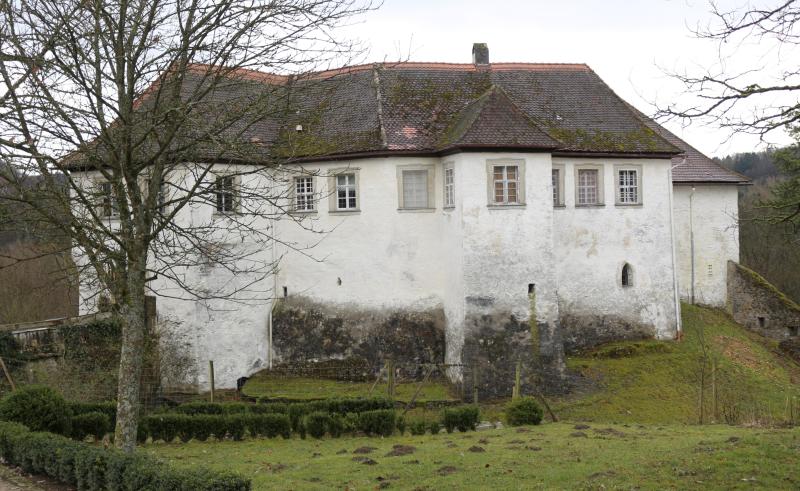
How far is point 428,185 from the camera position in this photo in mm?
23406

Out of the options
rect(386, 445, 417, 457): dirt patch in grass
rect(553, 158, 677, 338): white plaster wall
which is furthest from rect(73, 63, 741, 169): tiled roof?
rect(386, 445, 417, 457): dirt patch in grass

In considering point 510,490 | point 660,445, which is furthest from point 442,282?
point 510,490

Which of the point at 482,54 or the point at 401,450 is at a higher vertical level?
the point at 482,54

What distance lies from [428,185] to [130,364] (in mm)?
12737

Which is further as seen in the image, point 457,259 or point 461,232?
point 457,259

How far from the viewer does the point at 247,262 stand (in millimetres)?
24000

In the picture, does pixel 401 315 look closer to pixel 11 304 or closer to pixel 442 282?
pixel 442 282

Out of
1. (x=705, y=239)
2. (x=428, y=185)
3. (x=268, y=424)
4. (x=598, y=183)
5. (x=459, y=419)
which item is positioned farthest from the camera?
(x=705, y=239)

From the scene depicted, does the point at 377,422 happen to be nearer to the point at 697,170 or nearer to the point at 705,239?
the point at 705,239

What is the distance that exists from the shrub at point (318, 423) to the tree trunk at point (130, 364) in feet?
18.6

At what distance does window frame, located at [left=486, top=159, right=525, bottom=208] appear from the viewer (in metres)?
21.9

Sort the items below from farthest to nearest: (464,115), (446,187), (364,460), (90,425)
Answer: (464,115), (446,187), (90,425), (364,460)

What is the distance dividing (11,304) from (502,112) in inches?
893

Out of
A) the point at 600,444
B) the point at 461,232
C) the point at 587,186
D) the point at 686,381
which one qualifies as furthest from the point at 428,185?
the point at 600,444
